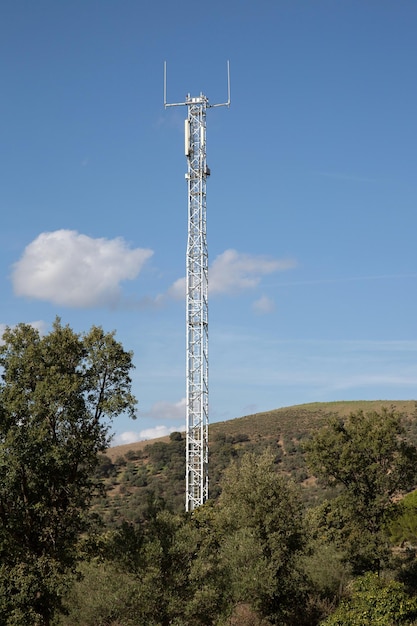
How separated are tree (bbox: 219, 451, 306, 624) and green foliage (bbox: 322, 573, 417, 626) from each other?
284 cm

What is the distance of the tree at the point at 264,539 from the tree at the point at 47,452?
786 cm

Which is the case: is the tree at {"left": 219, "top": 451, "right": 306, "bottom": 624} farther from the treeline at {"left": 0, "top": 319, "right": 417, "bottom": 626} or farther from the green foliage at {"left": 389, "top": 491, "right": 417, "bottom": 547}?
the green foliage at {"left": 389, "top": 491, "right": 417, "bottom": 547}

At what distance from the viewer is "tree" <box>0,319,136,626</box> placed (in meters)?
19.2

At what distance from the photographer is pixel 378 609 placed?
80.0 ft

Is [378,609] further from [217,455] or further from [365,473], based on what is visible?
[217,455]

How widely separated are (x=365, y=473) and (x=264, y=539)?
7.77 m

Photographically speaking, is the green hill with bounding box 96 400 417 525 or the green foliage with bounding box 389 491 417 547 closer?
the green foliage with bounding box 389 491 417 547

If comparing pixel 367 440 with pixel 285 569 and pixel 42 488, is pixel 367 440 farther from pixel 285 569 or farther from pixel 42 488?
pixel 42 488

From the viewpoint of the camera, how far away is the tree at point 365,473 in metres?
34.3

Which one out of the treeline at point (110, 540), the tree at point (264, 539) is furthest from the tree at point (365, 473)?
the tree at point (264, 539)

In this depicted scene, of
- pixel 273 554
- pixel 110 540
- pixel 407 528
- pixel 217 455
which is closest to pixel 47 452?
pixel 110 540

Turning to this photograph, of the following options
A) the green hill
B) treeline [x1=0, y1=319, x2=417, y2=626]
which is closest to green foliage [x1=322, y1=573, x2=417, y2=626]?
treeline [x1=0, y1=319, x2=417, y2=626]

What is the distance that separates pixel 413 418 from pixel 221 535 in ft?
190

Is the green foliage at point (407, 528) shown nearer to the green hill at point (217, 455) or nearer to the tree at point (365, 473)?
the tree at point (365, 473)
